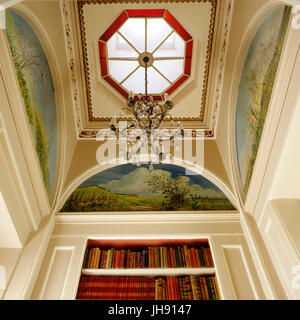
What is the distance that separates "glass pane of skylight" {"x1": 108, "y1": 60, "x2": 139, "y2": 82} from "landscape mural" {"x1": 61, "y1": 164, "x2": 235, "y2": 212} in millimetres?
1786

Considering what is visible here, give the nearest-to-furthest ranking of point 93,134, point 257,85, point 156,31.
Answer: point 257,85 → point 156,31 → point 93,134

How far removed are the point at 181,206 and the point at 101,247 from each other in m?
1.44

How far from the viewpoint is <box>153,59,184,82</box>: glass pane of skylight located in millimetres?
5000

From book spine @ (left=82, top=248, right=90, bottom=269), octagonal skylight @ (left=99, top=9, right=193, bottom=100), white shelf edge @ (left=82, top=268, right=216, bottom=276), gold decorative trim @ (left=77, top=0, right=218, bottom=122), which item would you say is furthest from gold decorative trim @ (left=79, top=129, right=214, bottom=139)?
white shelf edge @ (left=82, top=268, right=216, bottom=276)

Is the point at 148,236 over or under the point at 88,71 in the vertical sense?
under

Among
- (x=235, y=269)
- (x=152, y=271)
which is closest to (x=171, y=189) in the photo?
(x=152, y=271)

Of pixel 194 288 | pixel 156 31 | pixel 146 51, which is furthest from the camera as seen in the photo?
pixel 146 51

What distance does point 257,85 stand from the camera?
3.78 m

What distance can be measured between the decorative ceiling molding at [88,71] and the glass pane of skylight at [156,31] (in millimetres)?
346

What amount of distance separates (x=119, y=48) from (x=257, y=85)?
8.44ft

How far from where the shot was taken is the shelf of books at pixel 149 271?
10.7 feet

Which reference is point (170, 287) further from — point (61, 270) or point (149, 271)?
point (61, 270)

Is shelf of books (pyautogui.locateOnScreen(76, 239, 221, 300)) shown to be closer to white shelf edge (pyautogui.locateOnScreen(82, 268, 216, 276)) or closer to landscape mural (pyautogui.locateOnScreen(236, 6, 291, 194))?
white shelf edge (pyautogui.locateOnScreen(82, 268, 216, 276))
